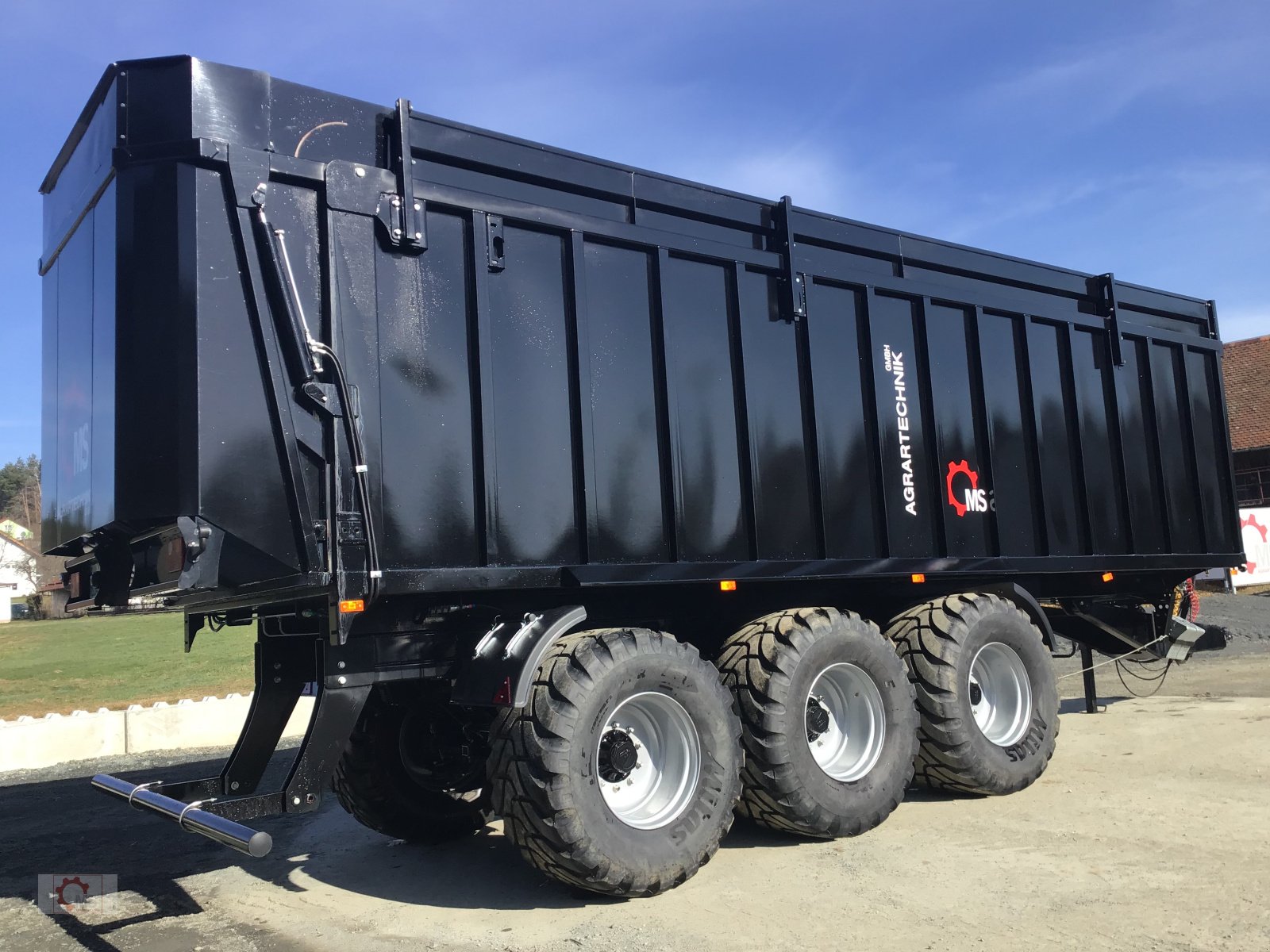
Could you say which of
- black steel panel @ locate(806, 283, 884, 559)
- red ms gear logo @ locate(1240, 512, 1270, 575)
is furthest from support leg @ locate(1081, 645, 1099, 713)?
red ms gear logo @ locate(1240, 512, 1270, 575)

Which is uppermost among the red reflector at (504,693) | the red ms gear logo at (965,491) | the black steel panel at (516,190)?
the black steel panel at (516,190)

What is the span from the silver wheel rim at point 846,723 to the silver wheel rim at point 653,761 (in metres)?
1.06

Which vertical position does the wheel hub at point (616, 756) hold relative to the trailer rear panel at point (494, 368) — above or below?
below

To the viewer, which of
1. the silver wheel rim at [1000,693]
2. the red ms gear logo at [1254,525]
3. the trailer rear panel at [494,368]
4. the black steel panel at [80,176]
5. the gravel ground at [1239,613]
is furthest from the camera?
the red ms gear logo at [1254,525]

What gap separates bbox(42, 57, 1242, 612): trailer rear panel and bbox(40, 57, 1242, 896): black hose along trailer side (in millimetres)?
20

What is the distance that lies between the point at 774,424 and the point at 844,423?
65 cm

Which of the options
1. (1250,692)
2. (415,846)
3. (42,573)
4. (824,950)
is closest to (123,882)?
(415,846)

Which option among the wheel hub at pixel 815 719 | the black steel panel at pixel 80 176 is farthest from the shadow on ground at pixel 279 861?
the black steel panel at pixel 80 176

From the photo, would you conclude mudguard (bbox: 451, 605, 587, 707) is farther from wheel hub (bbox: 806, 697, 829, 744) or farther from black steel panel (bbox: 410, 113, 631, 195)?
black steel panel (bbox: 410, 113, 631, 195)

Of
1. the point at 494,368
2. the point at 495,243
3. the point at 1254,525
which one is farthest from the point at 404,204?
the point at 1254,525

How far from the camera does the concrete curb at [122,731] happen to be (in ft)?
33.6

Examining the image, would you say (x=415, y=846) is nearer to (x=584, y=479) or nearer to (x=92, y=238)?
(x=584, y=479)

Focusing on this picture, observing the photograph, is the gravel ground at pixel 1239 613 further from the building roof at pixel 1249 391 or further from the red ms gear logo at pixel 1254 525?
the building roof at pixel 1249 391

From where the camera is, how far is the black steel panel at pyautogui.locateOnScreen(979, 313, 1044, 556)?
25.2 feet
